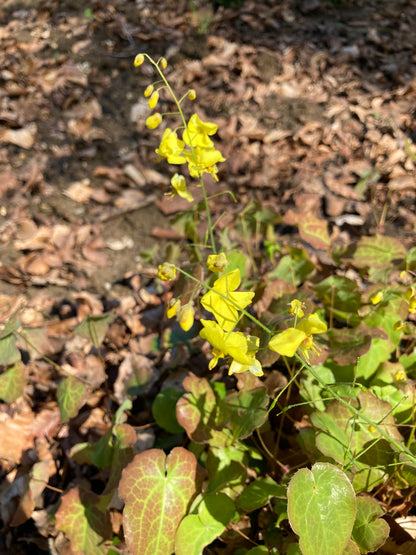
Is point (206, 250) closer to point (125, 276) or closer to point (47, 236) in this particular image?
point (125, 276)

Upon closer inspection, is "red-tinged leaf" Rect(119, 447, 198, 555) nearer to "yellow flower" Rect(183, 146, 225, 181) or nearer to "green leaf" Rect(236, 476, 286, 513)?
"green leaf" Rect(236, 476, 286, 513)

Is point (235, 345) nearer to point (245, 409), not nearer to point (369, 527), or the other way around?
point (245, 409)

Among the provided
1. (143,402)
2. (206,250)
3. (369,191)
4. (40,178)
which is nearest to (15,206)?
(40,178)

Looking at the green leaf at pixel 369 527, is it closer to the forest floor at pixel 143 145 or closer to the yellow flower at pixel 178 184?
the forest floor at pixel 143 145

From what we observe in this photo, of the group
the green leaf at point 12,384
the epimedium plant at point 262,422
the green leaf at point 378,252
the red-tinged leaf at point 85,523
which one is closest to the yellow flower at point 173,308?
the epimedium plant at point 262,422

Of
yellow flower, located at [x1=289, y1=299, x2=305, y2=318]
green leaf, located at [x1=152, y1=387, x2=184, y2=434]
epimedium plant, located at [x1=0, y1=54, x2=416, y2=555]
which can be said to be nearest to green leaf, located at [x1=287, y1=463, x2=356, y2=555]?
epimedium plant, located at [x1=0, y1=54, x2=416, y2=555]

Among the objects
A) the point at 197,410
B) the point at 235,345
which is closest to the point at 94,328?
the point at 197,410
